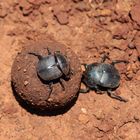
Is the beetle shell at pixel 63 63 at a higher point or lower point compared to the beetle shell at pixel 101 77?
higher

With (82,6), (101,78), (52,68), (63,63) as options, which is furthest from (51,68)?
(82,6)

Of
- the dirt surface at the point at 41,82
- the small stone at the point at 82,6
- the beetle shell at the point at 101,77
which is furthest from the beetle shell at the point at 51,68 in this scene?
the small stone at the point at 82,6

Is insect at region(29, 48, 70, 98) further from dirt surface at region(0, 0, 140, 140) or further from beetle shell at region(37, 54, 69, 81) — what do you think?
dirt surface at region(0, 0, 140, 140)

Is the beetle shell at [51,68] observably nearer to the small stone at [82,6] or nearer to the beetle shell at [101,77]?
the beetle shell at [101,77]

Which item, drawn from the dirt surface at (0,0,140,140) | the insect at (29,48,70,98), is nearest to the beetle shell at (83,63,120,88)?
the dirt surface at (0,0,140,140)

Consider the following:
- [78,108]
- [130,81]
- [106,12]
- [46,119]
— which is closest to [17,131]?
[46,119]

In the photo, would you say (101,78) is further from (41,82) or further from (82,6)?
(82,6)
